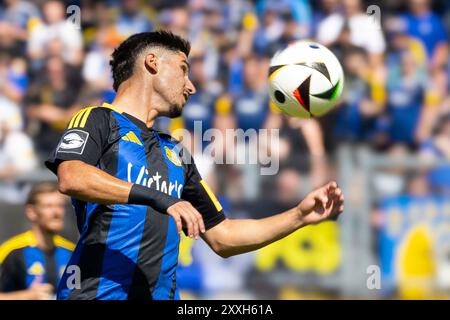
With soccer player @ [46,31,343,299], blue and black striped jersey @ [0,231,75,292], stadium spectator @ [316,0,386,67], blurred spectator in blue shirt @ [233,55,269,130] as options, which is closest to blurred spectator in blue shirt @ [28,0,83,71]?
blurred spectator in blue shirt @ [233,55,269,130]

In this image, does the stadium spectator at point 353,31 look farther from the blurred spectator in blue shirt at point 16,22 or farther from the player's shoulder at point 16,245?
the player's shoulder at point 16,245

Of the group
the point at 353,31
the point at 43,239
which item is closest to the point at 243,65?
the point at 353,31

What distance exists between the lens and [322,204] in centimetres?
500

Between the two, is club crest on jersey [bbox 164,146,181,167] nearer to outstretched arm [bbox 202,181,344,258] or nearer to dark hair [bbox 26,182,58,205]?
outstretched arm [bbox 202,181,344,258]

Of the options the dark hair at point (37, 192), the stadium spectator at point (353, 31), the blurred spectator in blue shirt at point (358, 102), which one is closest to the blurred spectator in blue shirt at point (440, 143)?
the blurred spectator in blue shirt at point (358, 102)

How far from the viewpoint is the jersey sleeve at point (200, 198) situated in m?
5.39

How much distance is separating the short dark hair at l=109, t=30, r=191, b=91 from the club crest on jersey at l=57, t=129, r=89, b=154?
79 centimetres

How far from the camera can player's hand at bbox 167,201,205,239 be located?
405 centimetres

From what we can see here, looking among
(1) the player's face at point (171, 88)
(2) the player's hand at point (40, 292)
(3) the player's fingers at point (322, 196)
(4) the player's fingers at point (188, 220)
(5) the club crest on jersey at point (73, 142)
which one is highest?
(1) the player's face at point (171, 88)

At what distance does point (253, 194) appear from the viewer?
995cm

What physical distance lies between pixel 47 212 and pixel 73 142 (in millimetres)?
3029
